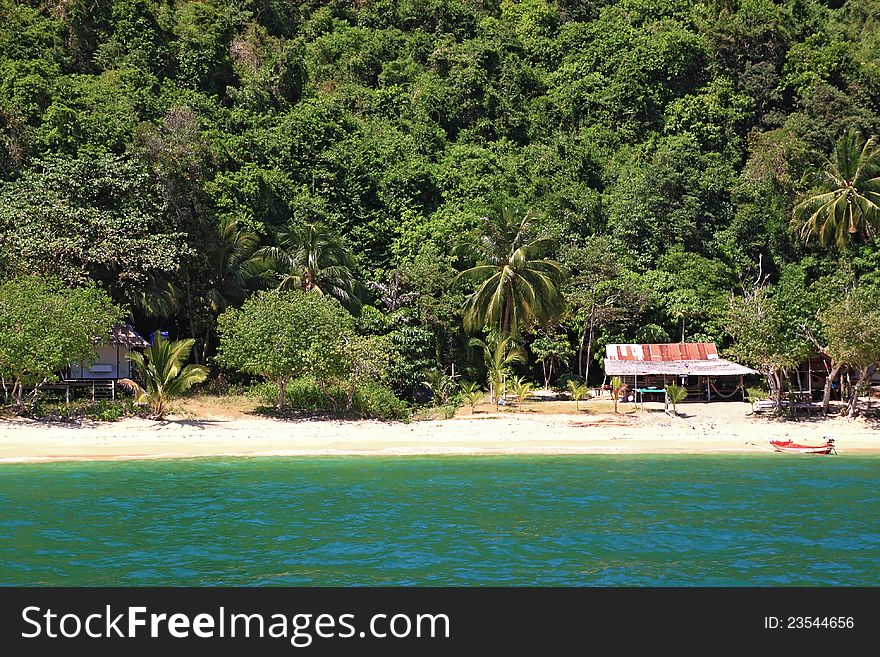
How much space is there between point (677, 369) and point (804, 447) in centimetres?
837

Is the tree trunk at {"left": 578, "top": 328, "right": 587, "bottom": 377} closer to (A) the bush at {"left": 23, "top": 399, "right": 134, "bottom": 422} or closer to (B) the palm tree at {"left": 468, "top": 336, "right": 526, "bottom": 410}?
(B) the palm tree at {"left": 468, "top": 336, "right": 526, "bottom": 410}

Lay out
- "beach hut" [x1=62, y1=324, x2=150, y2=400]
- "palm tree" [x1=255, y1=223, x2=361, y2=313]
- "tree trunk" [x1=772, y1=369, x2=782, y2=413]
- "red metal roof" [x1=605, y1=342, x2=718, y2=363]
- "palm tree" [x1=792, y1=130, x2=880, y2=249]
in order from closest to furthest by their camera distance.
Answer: "tree trunk" [x1=772, y1=369, x2=782, y2=413] → "beach hut" [x1=62, y1=324, x2=150, y2=400] → "red metal roof" [x1=605, y1=342, x2=718, y2=363] → "palm tree" [x1=255, y1=223, x2=361, y2=313] → "palm tree" [x1=792, y1=130, x2=880, y2=249]

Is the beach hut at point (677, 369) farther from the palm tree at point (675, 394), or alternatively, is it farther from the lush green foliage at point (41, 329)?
the lush green foliage at point (41, 329)

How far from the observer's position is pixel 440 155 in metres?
53.2

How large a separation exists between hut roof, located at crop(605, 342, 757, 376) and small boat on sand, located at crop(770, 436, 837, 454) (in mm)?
6958

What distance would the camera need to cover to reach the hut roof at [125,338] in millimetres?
33125

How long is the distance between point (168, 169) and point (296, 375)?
42.5 ft

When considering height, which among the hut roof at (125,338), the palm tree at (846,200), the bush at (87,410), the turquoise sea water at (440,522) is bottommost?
the turquoise sea water at (440,522)

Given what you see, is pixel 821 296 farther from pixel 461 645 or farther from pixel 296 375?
pixel 461 645

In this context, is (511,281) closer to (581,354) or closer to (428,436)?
(581,354)

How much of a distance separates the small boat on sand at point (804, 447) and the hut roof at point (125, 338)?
23289 millimetres

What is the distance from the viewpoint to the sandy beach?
26109mm

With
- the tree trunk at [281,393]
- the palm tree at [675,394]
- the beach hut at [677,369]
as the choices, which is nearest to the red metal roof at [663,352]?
the beach hut at [677,369]

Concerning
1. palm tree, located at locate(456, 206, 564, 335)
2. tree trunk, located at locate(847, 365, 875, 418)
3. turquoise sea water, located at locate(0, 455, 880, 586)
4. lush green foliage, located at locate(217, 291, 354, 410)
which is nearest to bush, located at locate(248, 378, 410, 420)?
lush green foliage, located at locate(217, 291, 354, 410)
